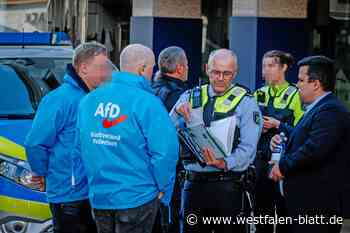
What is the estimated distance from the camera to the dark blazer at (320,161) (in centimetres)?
606

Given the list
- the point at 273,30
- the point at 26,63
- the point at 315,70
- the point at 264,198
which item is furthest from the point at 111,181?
the point at 273,30

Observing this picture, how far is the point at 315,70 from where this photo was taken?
626 centimetres

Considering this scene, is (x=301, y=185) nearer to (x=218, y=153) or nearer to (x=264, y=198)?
(x=218, y=153)

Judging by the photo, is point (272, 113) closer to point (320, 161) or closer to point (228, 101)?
point (228, 101)

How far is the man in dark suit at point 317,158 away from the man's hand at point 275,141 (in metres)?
1.18

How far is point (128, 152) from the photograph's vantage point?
220 inches

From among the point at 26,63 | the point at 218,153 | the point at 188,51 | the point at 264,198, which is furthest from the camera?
the point at 188,51

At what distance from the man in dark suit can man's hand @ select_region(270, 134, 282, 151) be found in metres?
1.18

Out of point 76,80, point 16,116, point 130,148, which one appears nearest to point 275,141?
point 76,80

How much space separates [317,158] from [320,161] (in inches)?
1.7

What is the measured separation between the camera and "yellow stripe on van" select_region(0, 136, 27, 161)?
7387mm

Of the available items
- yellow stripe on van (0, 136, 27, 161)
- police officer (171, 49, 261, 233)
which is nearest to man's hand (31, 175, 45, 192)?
yellow stripe on van (0, 136, 27, 161)

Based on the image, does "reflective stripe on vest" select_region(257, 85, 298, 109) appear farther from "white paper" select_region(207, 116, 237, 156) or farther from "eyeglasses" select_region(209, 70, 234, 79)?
"white paper" select_region(207, 116, 237, 156)

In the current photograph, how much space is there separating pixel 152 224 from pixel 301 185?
110 cm
